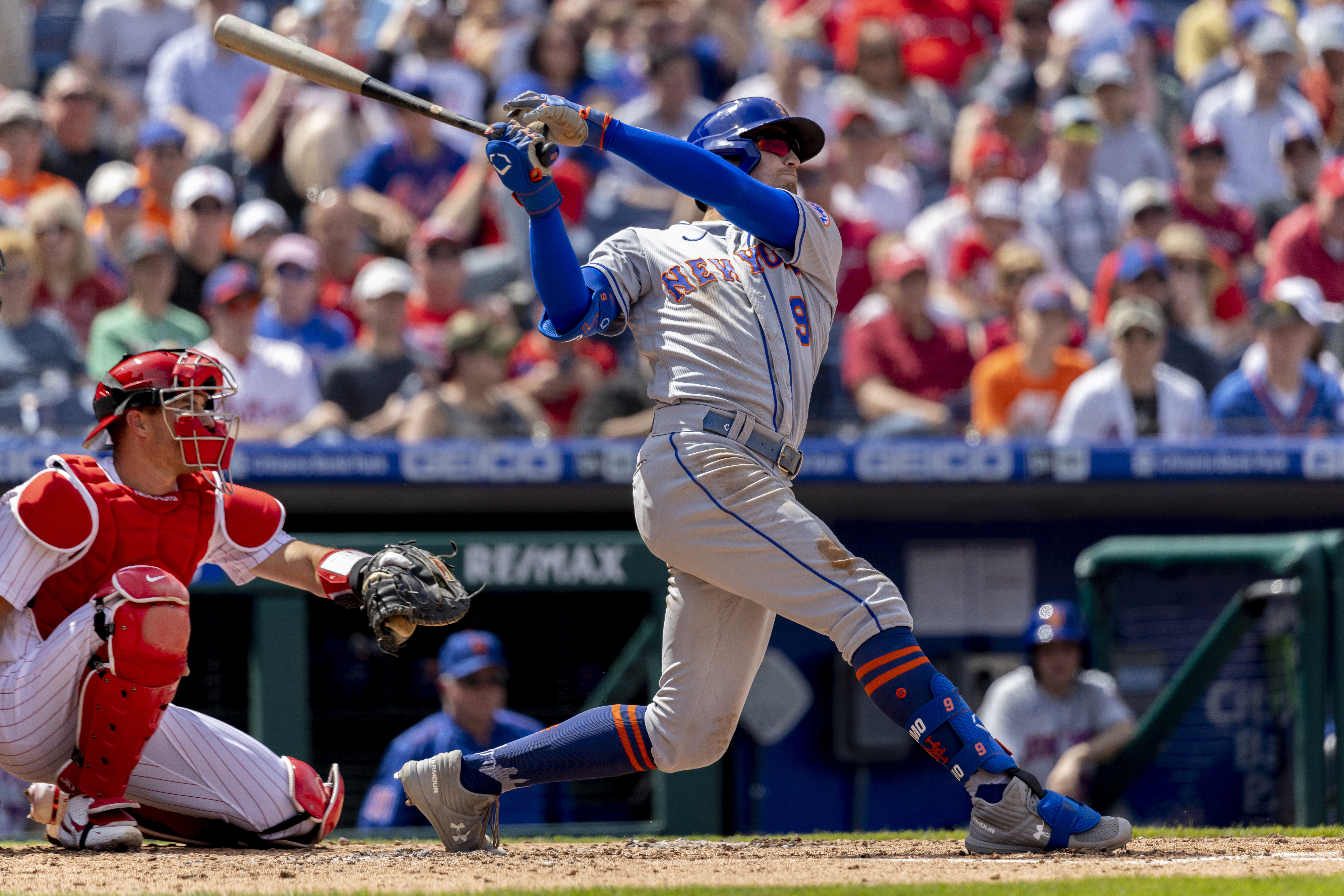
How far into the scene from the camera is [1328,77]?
10.2 meters

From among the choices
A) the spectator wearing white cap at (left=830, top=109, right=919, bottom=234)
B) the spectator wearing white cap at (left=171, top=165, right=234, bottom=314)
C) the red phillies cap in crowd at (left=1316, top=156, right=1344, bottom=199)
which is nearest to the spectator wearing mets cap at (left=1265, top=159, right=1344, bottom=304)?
the red phillies cap in crowd at (left=1316, top=156, right=1344, bottom=199)

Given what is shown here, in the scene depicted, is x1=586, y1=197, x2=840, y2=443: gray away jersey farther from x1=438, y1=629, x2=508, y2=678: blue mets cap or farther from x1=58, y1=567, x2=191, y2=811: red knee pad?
x1=438, y1=629, x2=508, y2=678: blue mets cap

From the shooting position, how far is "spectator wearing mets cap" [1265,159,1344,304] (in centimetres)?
834

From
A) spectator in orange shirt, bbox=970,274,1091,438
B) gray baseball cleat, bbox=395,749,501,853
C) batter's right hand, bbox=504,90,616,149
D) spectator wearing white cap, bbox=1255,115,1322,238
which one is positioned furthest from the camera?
spectator wearing white cap, bbox=1255,115,1322,238

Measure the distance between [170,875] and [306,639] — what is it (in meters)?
2.28

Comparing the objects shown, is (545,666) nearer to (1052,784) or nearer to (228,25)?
(1052,784)

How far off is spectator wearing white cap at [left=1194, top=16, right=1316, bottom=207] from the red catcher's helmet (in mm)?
7011

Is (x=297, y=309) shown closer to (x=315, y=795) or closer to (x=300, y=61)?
(x=300, y=61)

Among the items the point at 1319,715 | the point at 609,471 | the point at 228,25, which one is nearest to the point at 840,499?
the point at 609,471

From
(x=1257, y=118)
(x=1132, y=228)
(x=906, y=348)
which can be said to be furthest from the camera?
(x=1257, y=118)

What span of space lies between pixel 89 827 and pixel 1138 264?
208 inches

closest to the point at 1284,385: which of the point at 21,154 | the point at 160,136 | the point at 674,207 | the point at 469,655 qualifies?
the point at 674,207

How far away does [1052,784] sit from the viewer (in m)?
5.95

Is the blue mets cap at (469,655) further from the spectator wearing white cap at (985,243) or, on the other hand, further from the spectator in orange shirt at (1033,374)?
the spectator wearing white cap at (985,243)
